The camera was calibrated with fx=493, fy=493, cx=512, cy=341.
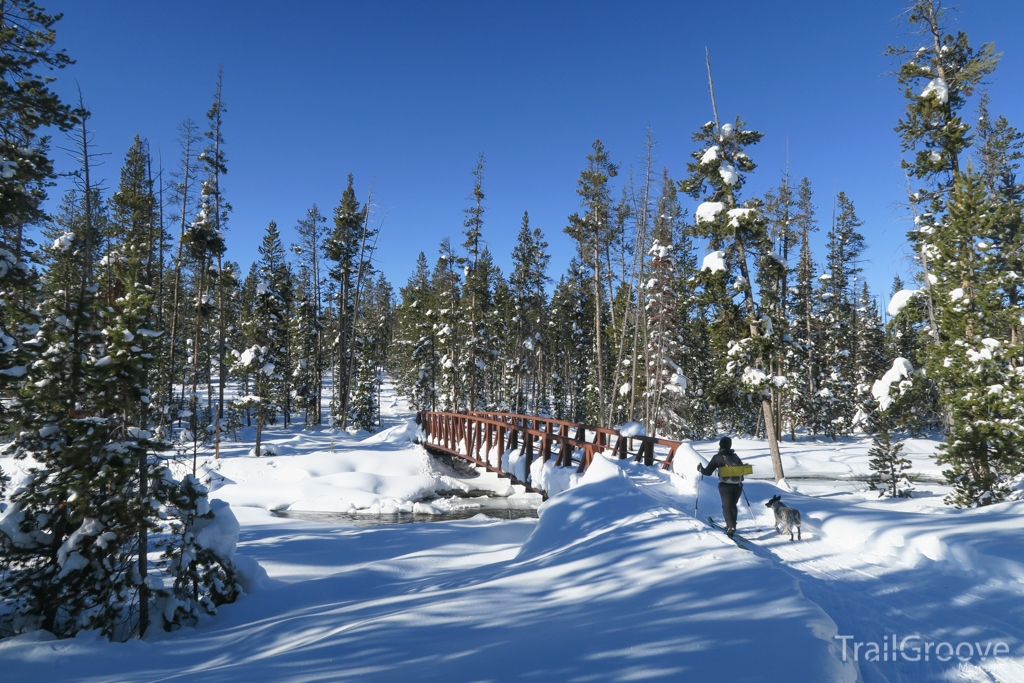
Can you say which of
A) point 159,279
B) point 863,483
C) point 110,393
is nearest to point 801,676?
point 110,393

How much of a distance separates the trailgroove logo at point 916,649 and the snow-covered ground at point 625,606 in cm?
2

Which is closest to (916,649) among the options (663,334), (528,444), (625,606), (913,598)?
(913,598)

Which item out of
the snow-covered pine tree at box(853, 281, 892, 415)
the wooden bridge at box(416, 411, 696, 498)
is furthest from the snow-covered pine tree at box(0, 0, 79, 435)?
the snow-covered pine tree at box(853, 281, 892, 415)

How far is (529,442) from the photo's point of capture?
14.2 m

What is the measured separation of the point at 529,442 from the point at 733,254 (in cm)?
910

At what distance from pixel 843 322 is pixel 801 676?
115 ft

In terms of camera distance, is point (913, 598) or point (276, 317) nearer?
point (913, 598)

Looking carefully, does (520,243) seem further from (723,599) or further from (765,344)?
(723,599)

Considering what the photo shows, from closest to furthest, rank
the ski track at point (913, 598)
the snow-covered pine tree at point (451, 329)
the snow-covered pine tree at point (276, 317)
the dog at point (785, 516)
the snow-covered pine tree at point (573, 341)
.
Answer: the ski track at point (913, 598), the dog at point (785, 516), the snow-covered pine tree at point (276, 317), the snow-covered pine tree at point (451, 329), the snow-covered pine tree at point (573, 341)

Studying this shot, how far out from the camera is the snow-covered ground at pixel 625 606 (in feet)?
12.0

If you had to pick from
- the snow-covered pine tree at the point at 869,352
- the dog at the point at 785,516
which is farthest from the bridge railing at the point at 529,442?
the snow-covered pine tree at the point at 869,352

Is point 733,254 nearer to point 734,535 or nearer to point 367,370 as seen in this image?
point 734,535

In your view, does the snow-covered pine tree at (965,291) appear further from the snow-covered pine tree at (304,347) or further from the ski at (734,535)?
the snow-covered pine tree at (304,347)

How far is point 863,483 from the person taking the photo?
18.7m
